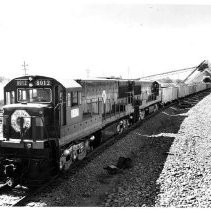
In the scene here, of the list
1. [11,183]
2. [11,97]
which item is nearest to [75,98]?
[11,97]

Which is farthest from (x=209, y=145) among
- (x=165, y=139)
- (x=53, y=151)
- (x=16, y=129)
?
(x=16, y=129)

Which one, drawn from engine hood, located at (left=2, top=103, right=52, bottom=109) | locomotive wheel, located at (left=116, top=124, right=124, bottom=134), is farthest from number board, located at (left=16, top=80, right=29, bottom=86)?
locomotive wheel, located at (left=116, top=124, right=124, bottom=134)

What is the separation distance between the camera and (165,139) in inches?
642

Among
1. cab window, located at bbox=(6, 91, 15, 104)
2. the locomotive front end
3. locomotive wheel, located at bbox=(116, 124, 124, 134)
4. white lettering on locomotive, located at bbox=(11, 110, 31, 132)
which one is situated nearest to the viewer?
the locomotive front end

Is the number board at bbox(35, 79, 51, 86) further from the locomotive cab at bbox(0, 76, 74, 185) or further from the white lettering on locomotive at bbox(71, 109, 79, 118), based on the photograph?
the white lettering on locomotive at bbox(71, 109, 79, 118)

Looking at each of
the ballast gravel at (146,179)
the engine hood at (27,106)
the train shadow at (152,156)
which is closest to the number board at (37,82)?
the engine hood at (27,106)

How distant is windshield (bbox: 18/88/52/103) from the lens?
9.65 metres

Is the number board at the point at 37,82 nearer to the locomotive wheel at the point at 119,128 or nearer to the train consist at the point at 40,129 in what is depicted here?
the train consist at the point at 40,129

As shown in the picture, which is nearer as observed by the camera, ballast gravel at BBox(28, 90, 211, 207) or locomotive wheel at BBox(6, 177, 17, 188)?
ballast gravel at BBox(28, 90, 211, 207)

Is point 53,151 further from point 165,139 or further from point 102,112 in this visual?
point 165,139

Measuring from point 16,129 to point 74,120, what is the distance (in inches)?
84.3

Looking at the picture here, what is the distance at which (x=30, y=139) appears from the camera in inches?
367

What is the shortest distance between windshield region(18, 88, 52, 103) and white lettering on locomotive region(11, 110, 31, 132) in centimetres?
71

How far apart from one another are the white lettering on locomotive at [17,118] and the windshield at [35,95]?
0.71m
